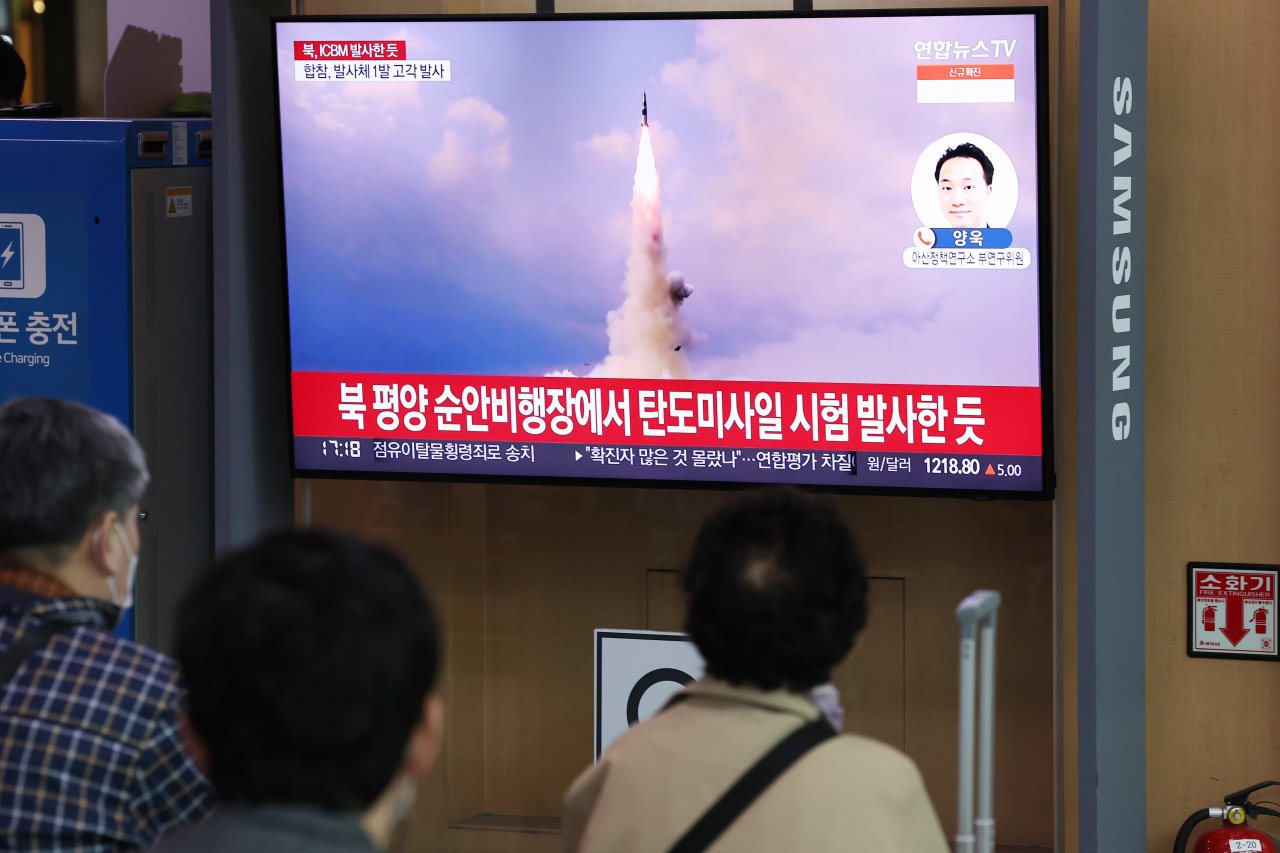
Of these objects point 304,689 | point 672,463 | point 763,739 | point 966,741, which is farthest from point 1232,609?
point 304,689

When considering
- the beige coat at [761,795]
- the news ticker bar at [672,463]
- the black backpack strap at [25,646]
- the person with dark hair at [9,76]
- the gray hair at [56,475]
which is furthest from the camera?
the person with dark hair at [9,76]

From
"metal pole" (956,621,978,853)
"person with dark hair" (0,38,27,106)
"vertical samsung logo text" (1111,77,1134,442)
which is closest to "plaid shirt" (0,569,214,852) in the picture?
"metal pole" (956,621,978,853)

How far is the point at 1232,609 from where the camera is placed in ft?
10.8

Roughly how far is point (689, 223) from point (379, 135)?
0.83m

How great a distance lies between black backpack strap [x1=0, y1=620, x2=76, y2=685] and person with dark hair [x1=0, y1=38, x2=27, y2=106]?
2910mm

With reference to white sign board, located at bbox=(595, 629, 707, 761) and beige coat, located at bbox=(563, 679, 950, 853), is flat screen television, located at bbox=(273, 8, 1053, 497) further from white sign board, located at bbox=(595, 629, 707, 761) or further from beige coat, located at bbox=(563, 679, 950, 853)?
beige coat, located at bbox=(563, 679, 950, 853)

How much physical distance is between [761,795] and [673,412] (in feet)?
6.55

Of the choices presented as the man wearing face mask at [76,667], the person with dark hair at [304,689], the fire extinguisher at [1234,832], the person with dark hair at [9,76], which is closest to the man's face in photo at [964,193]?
the fire extinguisher at [1234,832]

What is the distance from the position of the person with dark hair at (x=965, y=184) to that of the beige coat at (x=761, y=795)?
1.93 meters

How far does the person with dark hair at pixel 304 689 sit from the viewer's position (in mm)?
976

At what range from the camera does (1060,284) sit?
10.8 feet

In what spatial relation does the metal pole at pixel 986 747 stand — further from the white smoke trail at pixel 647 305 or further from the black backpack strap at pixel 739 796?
the white smoke trail at pixel 647 305

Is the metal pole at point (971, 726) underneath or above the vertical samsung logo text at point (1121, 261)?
underneath

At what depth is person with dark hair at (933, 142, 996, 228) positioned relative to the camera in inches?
124
